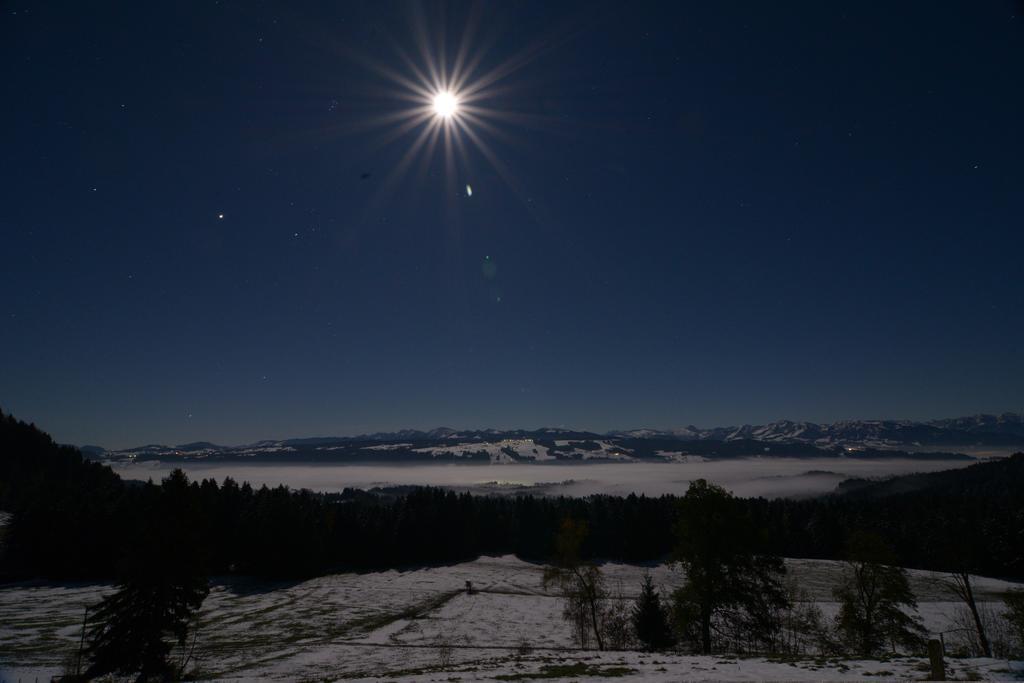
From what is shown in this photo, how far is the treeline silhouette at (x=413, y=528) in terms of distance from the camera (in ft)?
262

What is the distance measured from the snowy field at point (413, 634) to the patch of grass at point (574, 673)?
16 cm

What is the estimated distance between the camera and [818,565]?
311 ft

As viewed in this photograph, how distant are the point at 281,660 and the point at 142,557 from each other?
50.2 ft

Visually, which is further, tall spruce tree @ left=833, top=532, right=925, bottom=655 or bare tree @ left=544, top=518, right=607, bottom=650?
bare tree @ left=544, top=518, right=607, bottom=650

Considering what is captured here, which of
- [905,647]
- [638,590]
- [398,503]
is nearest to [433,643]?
[905,647]

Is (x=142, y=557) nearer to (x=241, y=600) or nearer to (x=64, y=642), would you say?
(x=64, y=642)

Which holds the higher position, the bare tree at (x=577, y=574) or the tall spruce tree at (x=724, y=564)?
the tall spruce tree at (x=724, y=564)

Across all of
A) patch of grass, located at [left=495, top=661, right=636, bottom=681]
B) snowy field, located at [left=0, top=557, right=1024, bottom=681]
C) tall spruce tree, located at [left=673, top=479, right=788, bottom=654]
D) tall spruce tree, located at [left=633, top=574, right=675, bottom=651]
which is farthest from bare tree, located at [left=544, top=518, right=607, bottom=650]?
patch of grass, located at [left=495, top=661, right=636, bottom=681]

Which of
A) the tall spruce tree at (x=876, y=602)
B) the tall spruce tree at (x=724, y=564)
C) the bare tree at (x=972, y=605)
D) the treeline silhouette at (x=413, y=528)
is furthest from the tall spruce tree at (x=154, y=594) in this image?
the bare tree at (x=972, y=605)

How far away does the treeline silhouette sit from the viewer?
262 ft

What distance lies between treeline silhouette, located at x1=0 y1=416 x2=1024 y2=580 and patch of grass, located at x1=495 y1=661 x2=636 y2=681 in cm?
4533

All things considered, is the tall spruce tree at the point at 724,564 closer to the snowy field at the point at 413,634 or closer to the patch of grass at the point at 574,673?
the snowy field at the point at 413,634

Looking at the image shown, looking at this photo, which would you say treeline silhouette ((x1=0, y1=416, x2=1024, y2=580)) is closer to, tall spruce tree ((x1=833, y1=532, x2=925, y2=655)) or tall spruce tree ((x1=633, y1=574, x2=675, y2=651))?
tall spruce tree ((x1=633, y1=574, x2=675, y2=651))

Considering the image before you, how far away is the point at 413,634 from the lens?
153ft
